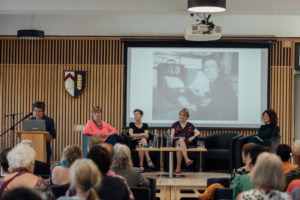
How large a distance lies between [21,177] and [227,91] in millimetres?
9458

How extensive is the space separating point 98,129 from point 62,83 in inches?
102

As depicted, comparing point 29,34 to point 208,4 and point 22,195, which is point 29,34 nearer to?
point 208,4

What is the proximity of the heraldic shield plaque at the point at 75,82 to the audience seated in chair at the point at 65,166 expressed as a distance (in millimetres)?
7656

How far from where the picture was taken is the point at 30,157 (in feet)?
14.7

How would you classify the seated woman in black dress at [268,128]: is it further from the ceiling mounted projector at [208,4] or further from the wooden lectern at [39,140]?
the wooden lectern at [39,140]

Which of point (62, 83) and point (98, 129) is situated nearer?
point (98, 129)

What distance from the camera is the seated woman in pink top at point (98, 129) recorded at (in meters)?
11.4

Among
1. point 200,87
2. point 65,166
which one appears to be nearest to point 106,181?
point 65,166

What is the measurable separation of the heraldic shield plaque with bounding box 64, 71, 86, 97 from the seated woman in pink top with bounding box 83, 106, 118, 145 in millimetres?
2109

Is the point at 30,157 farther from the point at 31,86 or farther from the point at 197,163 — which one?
the point at 31,86

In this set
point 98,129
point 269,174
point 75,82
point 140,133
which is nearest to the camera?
point 269,174

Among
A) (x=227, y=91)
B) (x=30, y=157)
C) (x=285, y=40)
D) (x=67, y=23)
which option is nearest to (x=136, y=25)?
(x=67, y=23)

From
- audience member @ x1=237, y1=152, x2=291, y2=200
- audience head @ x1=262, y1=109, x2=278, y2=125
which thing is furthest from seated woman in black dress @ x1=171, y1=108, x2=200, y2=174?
audience member @ x1=237, y1=152, x2=291, y2=200

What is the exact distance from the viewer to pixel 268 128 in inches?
436
